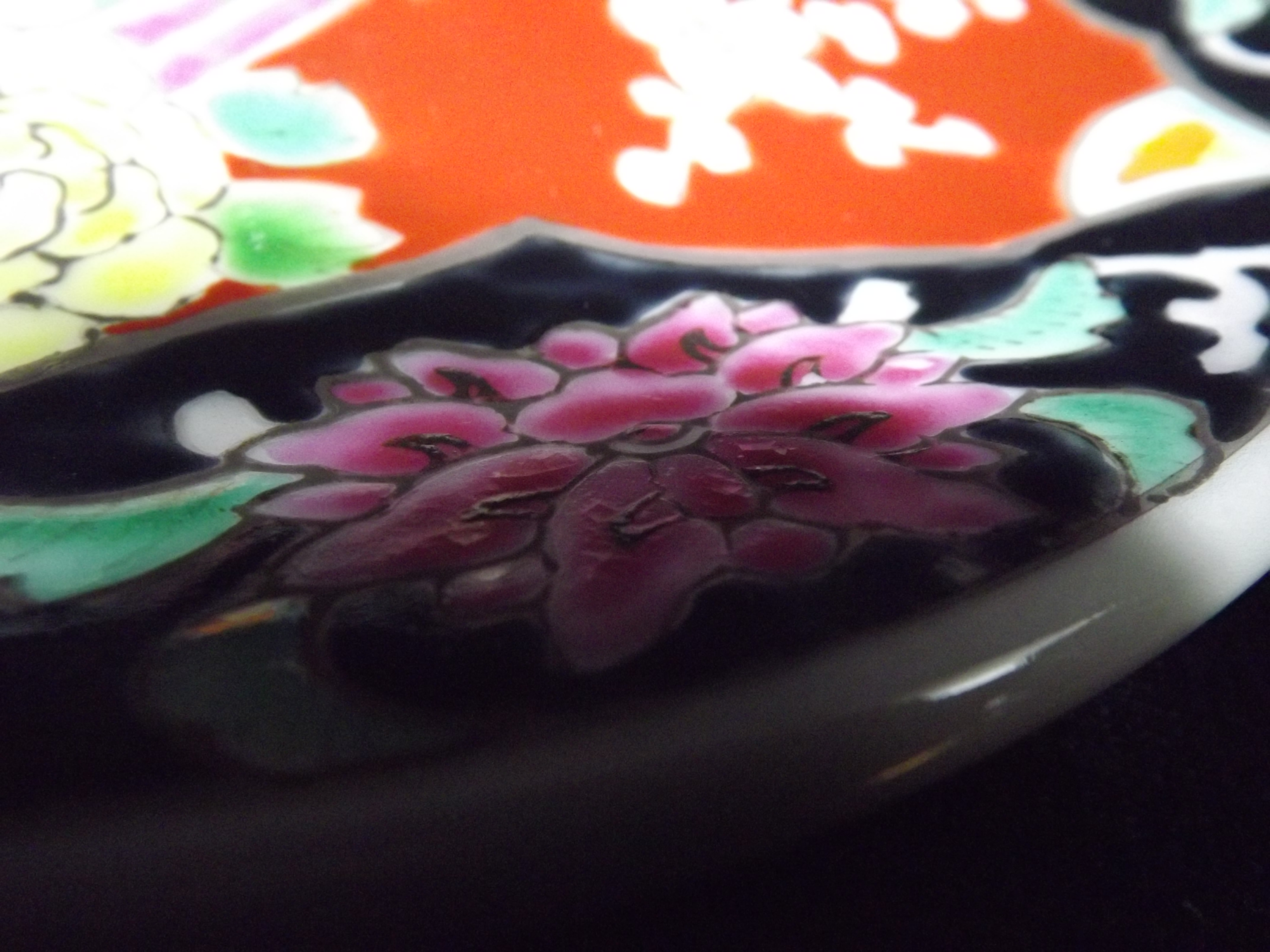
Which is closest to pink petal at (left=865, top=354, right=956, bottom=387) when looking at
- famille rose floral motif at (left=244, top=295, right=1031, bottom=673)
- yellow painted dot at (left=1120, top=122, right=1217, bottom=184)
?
famille rose floral motif at (left=244, top=295, right=1031, bottom=673)

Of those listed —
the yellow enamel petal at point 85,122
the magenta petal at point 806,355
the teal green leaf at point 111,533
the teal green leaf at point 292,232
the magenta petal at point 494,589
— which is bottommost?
the magenta petal at point 806,355

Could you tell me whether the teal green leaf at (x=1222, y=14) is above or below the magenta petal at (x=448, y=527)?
below

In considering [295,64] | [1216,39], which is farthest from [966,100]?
[295,64]

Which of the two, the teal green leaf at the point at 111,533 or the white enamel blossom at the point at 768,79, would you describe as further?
the white enamel blossom at the point at 768,79

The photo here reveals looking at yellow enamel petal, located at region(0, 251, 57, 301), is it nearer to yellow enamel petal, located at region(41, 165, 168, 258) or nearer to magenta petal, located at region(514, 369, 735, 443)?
yellow enamel petal, located at region(41, 165, 168, 258)

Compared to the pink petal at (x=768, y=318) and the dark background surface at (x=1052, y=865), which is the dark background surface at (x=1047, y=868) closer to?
the dark background surface at (x=1052, y=865)

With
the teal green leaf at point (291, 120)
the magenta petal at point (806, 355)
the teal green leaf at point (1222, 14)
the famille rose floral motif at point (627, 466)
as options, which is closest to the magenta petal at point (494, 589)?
the famille rose floral motif at point (627, 466)

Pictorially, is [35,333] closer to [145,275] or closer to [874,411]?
[145,275]
